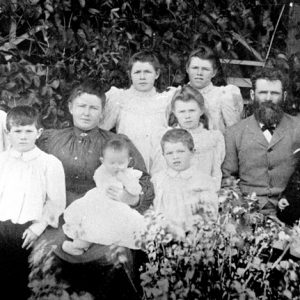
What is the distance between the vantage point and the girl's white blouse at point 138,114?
3.53m

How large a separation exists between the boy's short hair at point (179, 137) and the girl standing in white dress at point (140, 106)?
257 millimetres

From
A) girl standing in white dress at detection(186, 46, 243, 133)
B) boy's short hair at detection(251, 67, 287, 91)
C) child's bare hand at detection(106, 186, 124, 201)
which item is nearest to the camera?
child's bare hand at detection(106, 186, 124, 201)

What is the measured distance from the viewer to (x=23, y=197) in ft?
10.4

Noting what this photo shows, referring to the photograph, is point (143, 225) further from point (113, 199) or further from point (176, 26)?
point (176, 26)

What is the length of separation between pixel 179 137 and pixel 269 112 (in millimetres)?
579

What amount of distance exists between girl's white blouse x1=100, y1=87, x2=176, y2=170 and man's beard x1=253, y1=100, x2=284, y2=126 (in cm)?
52

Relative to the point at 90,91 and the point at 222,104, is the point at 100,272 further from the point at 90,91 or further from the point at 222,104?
the point at 222,104

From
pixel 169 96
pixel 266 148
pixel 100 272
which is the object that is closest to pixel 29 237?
pixel 100 272

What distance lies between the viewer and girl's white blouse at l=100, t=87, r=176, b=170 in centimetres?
353

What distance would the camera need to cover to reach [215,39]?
397 cm

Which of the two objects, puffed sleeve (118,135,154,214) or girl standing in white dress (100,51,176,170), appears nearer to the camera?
puffed sleeve (118,135,154,214)

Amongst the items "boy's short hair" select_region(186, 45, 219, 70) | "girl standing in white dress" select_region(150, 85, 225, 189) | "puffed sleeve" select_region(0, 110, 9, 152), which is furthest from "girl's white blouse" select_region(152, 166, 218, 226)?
"puffed sleeve" select_region(0, 110, 9, 152)

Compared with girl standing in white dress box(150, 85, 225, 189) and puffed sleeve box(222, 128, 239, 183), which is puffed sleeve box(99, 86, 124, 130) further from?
puffed sleeve box(222, 128, 239, 183)

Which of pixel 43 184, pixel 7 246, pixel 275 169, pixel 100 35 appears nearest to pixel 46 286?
pixel 7 246
